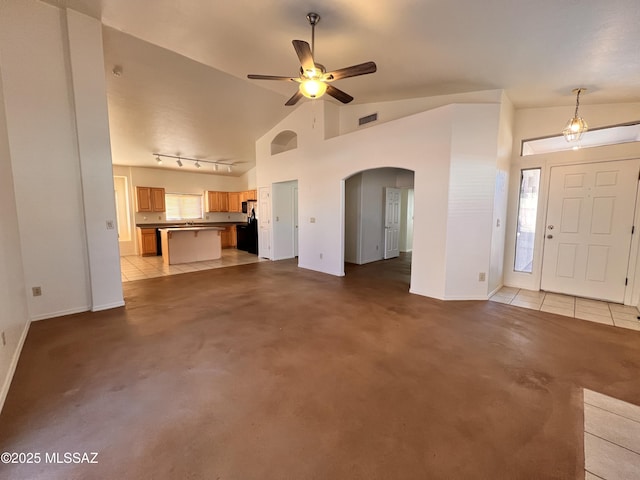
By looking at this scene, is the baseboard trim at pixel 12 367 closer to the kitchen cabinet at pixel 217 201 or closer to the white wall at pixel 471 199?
the white wall at pixel 471 199

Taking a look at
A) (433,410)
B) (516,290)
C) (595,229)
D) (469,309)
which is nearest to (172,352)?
(433,410)

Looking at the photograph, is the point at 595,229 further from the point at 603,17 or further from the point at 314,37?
the point at 314,37

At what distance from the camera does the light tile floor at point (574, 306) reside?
3402mm

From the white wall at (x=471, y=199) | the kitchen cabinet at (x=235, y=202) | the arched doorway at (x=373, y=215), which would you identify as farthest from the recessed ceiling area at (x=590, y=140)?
the kitchen cabinet at (x=235, y=202)

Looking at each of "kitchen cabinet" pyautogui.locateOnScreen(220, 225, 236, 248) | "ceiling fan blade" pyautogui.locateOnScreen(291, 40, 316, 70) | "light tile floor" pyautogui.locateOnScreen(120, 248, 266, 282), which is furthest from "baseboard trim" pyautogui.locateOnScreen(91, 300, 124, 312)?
"kitchen cabinet" pyautogui.locateOnScreen(220, 225, 236, 248)

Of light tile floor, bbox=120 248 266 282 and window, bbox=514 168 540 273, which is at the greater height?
window, bbox=514 168 540 273

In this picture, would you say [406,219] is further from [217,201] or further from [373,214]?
[217,201]

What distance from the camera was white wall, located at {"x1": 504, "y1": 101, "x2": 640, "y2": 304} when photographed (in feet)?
12.4

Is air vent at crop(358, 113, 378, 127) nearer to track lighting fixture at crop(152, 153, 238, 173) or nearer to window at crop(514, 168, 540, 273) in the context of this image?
window at crop(514, 168, 540, 273)

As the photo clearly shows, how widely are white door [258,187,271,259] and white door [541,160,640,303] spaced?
5.94m

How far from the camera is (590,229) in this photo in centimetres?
407

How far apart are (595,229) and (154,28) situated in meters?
6.66

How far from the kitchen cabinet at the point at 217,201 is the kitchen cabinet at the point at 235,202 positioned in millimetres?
141

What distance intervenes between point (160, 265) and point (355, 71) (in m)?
6.39
